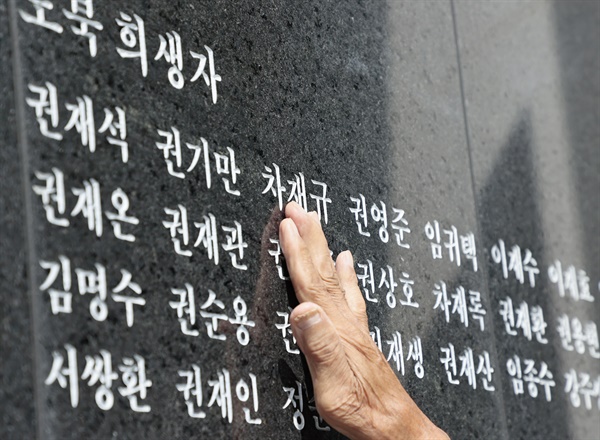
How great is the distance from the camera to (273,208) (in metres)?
2.98

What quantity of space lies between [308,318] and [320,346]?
86 millimetres

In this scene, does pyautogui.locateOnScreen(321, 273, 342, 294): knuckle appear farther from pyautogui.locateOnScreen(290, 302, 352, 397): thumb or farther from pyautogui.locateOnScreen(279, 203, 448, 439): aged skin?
pyautogui.locateOnScreen(290, 302, 352, 397): thumb

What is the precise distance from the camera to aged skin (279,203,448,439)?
2762mm

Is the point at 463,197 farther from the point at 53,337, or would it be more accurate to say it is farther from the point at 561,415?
the point at 53,337

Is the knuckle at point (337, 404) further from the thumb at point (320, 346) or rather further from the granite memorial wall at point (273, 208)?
the granite memorial wall at point (273, 208)

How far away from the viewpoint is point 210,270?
2697 mm

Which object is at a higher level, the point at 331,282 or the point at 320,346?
the point at 331,282

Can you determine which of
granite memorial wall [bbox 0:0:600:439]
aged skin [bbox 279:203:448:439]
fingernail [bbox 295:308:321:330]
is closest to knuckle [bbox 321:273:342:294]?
aged skin [bbox 279:203:448:439]

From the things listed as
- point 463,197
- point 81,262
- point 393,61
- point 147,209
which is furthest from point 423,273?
point 81,262

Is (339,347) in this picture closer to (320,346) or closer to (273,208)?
(320,346)

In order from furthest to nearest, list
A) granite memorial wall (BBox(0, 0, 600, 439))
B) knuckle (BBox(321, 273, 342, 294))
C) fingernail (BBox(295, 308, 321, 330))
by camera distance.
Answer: knuckle (BBox(321, 273, 342, 294)), fingernail (BBox(295, 308, 321, 330)), granite memorial wall (BBox(0, 0, 600, 439))

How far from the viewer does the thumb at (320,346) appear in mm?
2727

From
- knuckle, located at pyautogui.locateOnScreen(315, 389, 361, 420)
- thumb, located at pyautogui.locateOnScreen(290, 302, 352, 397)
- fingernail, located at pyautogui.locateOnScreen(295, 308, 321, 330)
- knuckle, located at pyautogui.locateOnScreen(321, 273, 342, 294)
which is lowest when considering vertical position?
knuckle, located at pyautogui.locateOnScreen(315, 389, 361, 420)

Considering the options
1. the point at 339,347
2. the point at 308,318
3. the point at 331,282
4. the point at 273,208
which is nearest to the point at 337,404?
the point at 339,347
